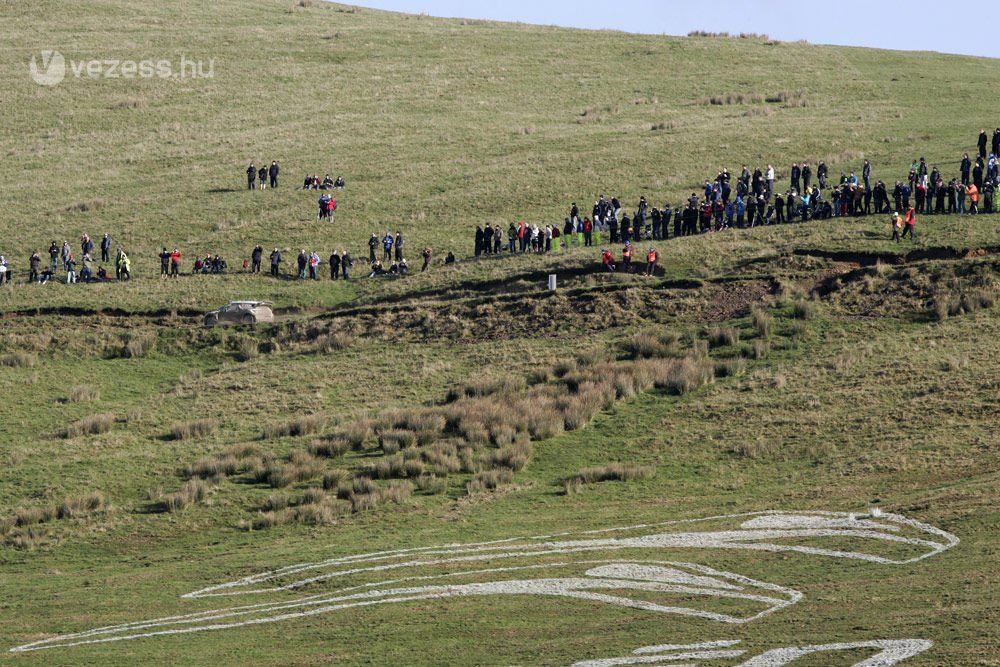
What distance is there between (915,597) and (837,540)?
4.78 meters

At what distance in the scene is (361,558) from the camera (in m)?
34.2

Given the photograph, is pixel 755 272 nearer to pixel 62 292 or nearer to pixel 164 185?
pixel 62 292

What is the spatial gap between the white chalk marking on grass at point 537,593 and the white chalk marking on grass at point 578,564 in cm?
2

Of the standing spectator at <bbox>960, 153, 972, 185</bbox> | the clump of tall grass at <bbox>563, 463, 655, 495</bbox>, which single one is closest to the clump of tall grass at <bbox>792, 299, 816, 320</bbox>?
the standing spectator at <bbox>960, 153, 972, 185</bbox>

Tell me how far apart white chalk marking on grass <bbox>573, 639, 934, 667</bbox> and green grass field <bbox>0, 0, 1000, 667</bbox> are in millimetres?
237

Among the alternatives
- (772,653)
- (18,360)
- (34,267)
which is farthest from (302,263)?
(772,653)

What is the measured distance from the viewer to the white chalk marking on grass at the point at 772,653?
2472 cm

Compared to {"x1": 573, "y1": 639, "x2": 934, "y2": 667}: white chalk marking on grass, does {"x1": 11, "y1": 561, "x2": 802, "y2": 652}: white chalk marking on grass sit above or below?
below

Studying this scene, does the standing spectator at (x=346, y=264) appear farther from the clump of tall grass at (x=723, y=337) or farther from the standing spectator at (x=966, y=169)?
the standing spectator at (x=966, y=169)

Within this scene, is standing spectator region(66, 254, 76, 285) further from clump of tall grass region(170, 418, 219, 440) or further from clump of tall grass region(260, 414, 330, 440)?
clump of tall grass region(260, 414, 330, 440)

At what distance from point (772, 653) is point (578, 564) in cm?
752

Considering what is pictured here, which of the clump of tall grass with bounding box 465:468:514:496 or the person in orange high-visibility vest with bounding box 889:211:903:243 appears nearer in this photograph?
the clump of tall grass with bounding box 465:468:514:496

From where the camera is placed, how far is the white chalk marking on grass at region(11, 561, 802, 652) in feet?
96.5

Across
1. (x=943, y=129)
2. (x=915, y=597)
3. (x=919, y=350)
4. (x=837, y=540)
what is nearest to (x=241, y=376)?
(x=919, y=350)
